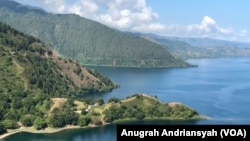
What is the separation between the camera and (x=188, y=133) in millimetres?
13023

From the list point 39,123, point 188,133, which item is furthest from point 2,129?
point 188,133

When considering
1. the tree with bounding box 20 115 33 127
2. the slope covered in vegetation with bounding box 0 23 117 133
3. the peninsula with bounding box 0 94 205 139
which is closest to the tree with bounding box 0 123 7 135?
the slope covered in vegetation with bounding box 0 23 117 133

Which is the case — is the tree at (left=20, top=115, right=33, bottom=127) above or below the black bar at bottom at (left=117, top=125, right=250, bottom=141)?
below

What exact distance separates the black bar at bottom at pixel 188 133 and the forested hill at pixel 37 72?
9257cm

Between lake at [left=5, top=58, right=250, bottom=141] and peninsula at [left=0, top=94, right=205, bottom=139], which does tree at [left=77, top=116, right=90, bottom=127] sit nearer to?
peninsula at [left=0, top=94, right=205, bottom=139]

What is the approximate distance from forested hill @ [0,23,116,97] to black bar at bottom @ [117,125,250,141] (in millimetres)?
92566

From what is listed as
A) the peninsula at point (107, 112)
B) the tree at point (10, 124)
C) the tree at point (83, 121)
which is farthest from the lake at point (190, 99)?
the tree at point (10, 124)

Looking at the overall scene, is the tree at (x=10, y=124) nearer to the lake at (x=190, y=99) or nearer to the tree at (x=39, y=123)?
the lake at (x=190, y=99)

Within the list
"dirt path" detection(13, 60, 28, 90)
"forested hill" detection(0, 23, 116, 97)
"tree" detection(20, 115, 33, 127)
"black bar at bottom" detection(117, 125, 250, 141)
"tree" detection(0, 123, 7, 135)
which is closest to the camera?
"black bar at bottom" detection(117, 125, 250, 141)

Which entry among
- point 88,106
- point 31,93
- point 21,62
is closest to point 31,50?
point 21,62

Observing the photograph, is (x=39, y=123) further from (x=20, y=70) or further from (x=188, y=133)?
(x=188, y=133)

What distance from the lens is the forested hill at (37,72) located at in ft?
374

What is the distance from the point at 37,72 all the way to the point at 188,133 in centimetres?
11724

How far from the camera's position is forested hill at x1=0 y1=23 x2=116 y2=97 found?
114000mm
